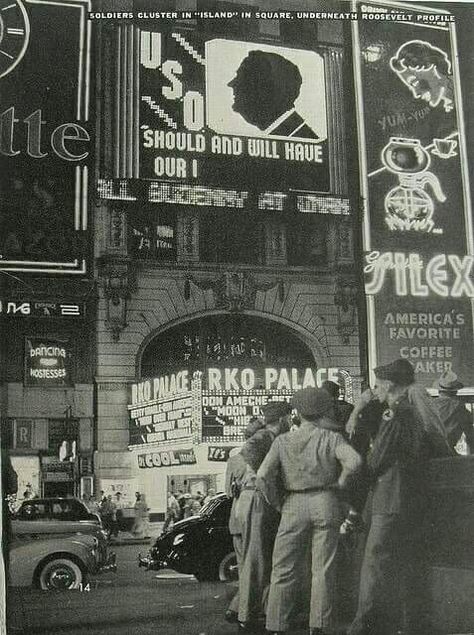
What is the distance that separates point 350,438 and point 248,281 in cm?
103

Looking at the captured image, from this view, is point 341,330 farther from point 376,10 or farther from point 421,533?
point 376,10

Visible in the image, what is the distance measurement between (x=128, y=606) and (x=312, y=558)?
0.98 meters

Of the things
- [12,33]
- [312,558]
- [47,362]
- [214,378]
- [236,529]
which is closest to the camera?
[312,558]

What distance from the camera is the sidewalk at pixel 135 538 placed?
12.7ft

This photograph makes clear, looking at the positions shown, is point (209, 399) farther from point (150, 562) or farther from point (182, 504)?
point (150, 562)

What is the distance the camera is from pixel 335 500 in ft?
12.0

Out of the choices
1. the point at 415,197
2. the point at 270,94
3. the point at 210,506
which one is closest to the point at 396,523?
the point at 210,506

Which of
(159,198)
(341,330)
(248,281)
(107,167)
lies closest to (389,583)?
(341,330)

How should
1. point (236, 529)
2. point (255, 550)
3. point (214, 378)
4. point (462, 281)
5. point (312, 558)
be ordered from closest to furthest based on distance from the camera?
point (312, 558)
point (255, 550)
point (236, 529)
point (214, 378)
point (462, 281)

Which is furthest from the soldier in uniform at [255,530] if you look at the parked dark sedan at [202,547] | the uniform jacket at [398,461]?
the uniform jacket at [398,461]

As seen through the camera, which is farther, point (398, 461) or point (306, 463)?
point (398, 461)

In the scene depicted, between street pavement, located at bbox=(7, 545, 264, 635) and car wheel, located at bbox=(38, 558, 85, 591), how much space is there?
0.15 feet

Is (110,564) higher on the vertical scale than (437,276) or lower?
lower

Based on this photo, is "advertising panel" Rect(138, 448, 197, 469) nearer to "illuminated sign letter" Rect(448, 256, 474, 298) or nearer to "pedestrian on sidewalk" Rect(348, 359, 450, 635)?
"pedestrian on sidewalk" Rect(348, 359, 450, 635)
